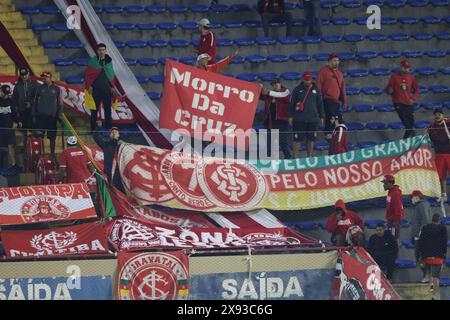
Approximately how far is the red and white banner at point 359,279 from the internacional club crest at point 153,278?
7.20 feet

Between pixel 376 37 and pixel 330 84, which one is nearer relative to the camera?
pixel 330 84

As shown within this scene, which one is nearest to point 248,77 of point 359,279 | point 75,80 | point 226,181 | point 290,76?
point 290,76

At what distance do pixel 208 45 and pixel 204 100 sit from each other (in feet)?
6.61

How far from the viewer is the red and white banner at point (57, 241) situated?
2359cm

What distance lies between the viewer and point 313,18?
1169 inches

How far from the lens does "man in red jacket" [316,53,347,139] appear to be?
2700 centimetres

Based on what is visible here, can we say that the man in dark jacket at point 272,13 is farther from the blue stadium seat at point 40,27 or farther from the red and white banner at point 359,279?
the red and white banner at point 359,279

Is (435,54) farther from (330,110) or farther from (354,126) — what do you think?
(330,110)

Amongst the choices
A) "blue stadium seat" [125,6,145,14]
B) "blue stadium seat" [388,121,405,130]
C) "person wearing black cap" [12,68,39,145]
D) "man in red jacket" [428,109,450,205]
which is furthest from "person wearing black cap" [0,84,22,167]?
"man in red jacket" [428,109,450,205]

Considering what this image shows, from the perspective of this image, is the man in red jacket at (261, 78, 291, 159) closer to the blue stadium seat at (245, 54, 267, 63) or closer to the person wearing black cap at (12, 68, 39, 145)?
the blue stadium seat at (245, 54, 267, 63)

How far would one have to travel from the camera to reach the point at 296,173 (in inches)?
1013

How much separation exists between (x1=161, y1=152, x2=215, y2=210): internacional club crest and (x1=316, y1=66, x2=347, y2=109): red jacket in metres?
2.96

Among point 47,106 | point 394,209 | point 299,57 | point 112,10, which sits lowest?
point 394,209
